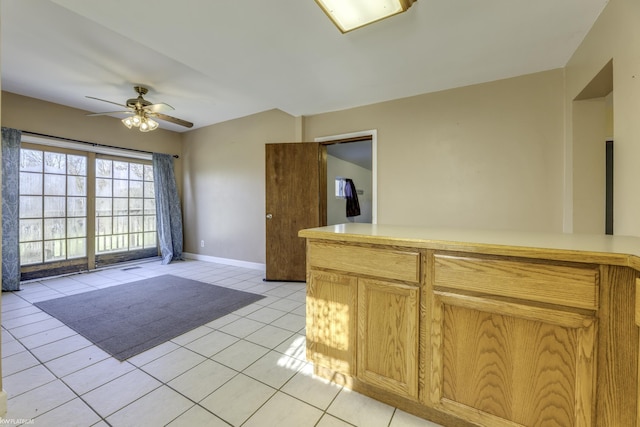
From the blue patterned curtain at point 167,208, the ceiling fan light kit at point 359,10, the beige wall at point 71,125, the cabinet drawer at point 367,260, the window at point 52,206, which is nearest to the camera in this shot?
the cabinet drawer at point 367,260

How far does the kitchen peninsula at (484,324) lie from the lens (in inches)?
36.3

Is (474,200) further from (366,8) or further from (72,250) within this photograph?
(72,250)

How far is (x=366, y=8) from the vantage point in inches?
64.5

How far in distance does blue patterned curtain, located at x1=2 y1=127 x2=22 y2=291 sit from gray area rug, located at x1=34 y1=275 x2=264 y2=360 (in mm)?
953

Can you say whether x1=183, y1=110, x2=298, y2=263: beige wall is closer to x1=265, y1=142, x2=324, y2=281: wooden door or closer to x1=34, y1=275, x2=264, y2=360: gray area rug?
x1=265, y1=142, x2=324, y2=281: wooden door

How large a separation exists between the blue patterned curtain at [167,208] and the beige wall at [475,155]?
3.73 m

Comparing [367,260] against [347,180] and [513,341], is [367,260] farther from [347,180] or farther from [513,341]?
[347,180]

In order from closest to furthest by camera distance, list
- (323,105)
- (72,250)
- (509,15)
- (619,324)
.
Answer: (619,324) < (509,15) < (323,105) < (72,250)

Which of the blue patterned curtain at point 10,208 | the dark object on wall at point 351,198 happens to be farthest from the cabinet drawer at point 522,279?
the dark object on wall at point 351,198

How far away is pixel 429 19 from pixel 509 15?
526 mm

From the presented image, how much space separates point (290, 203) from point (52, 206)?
11.6ft

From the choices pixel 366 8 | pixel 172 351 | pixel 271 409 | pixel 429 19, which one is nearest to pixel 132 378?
pixel 172 351

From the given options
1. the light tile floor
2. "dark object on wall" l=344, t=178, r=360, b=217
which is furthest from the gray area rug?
"dark object on wall" l=344, t=178, r=360, b=217

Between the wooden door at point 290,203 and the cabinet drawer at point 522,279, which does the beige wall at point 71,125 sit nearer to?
the wooden door at point 290,203
